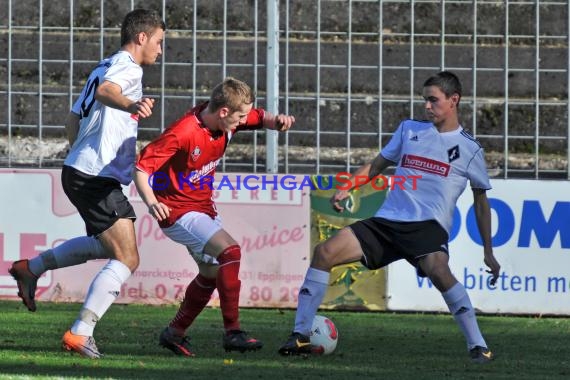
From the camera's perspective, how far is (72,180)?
7.48m

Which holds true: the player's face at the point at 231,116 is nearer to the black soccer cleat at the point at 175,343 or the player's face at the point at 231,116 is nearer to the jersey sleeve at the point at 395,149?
the jersey sleeve at the point at 395,149

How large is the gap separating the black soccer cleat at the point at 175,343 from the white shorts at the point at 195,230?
492mm

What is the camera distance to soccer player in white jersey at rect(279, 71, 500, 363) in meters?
7.38

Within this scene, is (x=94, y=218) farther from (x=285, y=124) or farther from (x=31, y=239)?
(x=31, y=239)

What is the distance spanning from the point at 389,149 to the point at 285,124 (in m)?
0.64

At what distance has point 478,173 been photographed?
755cm

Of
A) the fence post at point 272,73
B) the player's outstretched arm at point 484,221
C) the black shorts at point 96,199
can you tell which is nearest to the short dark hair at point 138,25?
the black shorts at point 96,199

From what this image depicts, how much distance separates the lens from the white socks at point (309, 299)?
24.2 feet

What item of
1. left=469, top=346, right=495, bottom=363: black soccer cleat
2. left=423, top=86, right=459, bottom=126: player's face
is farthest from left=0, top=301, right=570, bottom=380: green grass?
left=423, top=86, right=459, bottom=126: player's face

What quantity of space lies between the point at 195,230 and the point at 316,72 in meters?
3.81

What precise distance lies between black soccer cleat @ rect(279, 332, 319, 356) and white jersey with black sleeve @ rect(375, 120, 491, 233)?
2.75 feet

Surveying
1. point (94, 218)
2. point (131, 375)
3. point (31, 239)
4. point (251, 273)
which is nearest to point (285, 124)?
point (94, 218)

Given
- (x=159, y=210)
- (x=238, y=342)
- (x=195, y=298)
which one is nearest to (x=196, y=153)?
(x=159, y=210)

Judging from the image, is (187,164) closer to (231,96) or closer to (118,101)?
(231,96)
